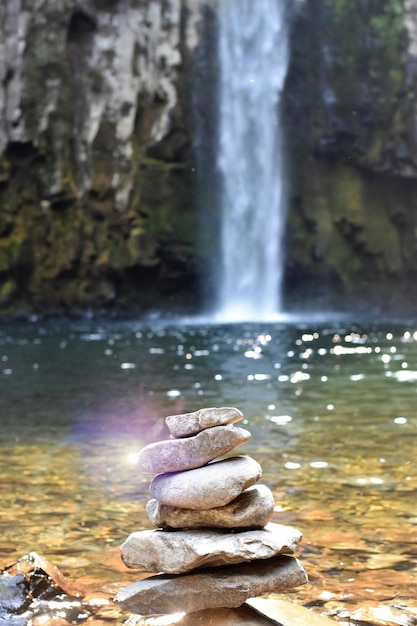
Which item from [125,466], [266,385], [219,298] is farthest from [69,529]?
[219,298]

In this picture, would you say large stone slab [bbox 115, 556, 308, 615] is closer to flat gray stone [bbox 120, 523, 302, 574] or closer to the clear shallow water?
flat gray stone [bbox 120, 523, 302, 574]

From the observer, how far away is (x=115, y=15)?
159 feet

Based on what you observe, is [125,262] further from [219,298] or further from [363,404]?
[363,404]

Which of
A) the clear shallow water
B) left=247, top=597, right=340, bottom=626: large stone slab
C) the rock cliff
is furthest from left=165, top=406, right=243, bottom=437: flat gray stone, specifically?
the rock cliff

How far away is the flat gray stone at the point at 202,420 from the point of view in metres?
4.99

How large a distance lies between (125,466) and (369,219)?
43423 mm

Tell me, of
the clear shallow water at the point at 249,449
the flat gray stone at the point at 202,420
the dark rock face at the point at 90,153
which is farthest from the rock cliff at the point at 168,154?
the flat gray stone at the point at 202,420

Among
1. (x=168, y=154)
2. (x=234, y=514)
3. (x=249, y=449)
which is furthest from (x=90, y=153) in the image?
(x=234, y=514)

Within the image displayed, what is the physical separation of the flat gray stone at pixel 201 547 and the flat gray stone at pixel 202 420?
25.0 inches

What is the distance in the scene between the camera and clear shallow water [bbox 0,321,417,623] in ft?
22.2

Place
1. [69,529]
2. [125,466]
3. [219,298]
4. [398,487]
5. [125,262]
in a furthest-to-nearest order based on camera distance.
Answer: [219,298] < [125,262] < [125,466] < [398,487] < [69,529]

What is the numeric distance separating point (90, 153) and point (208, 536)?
44.2 metres

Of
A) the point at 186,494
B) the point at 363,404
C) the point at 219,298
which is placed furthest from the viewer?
the point at 219,298

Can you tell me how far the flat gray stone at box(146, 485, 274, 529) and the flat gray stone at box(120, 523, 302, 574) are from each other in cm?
5
